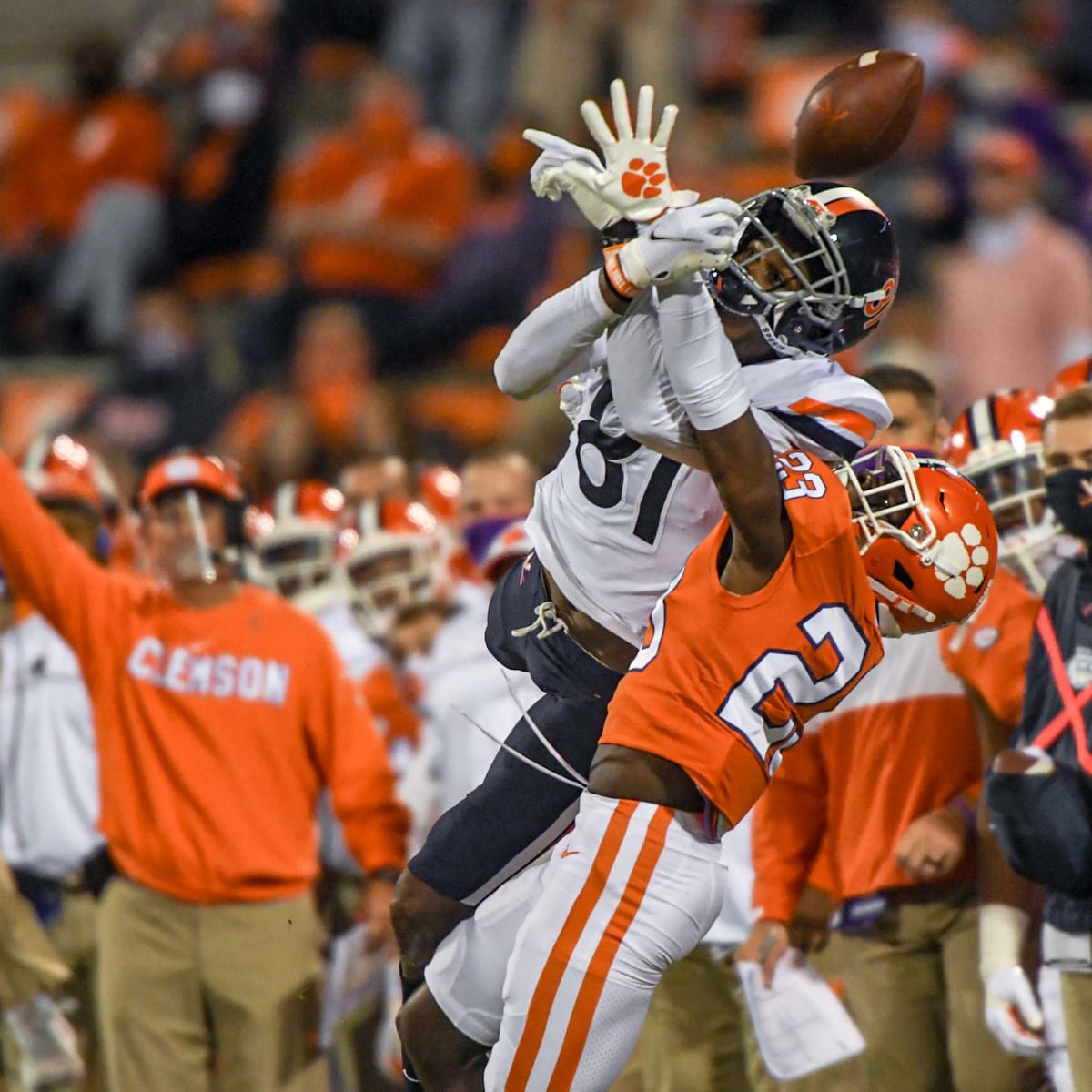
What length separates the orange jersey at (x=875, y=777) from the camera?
179 inches

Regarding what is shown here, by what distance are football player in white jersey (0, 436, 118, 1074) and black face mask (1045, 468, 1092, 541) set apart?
10.1 ft

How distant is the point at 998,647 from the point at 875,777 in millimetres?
437

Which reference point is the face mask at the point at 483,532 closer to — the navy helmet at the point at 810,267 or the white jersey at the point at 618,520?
the white jersey at the point at 618,520

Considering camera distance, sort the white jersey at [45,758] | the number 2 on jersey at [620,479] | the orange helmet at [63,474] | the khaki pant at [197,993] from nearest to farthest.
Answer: the number 2 on jersey at [620,479], the khaki pant at [197,993], the white jersey at [45,758], the orange helmet at [63,474]

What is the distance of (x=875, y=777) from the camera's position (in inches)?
181

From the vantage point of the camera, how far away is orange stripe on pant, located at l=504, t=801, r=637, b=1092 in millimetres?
3387

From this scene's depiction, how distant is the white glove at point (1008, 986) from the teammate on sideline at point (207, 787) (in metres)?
1.79

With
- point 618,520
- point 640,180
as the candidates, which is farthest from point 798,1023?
point 640,180

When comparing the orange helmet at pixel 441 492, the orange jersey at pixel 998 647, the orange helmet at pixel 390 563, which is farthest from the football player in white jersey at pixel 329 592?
the orange jersey at pixel 998 647

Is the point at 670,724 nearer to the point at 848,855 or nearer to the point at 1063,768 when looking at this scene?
the point at 1063,768

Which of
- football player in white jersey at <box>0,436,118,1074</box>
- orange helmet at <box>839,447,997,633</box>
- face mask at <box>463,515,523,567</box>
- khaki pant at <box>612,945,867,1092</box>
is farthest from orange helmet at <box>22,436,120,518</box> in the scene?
orange helmet at <box>839,447,997,633</box>

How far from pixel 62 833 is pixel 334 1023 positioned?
982 mm

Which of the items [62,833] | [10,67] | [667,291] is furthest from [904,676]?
[10,67]

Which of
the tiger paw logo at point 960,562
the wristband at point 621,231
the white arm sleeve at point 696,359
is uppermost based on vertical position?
the wristband at point 621,231
